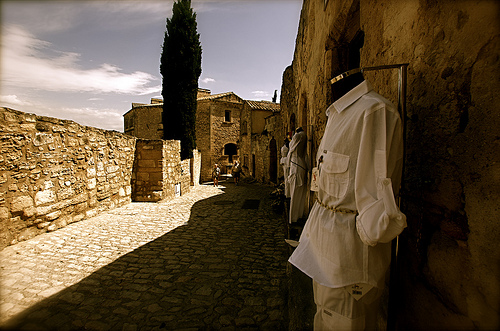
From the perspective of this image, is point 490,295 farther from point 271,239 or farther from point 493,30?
point 271,239

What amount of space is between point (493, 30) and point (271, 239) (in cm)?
410

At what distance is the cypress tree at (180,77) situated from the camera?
551 inches

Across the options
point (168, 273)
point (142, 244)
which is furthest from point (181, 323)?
point (142, 244)

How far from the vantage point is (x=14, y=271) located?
114 inches

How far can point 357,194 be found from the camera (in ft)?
3.51

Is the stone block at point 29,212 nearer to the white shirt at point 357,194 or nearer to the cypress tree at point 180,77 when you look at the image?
the white shirt at point 357,194

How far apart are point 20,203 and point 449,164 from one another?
17.4 ft

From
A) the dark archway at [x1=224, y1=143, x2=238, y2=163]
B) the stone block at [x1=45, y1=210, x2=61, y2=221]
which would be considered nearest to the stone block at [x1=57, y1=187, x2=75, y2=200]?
the stone block at [x1=45, y1=210, x2=61, y2=221]

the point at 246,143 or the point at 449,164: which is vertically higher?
the point at 246,143

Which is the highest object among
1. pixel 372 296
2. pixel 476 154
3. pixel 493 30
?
pixel 493 30

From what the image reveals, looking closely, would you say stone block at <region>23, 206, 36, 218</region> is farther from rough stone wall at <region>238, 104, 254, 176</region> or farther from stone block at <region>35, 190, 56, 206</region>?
rough stone wall at <region>238, 104, 254, 176</region>

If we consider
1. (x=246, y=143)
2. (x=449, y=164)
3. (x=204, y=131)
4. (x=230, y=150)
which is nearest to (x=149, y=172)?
(x=449, y=164)

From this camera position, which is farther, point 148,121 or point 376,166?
point 148,121

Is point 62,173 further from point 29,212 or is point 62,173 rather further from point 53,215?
point 29,212
